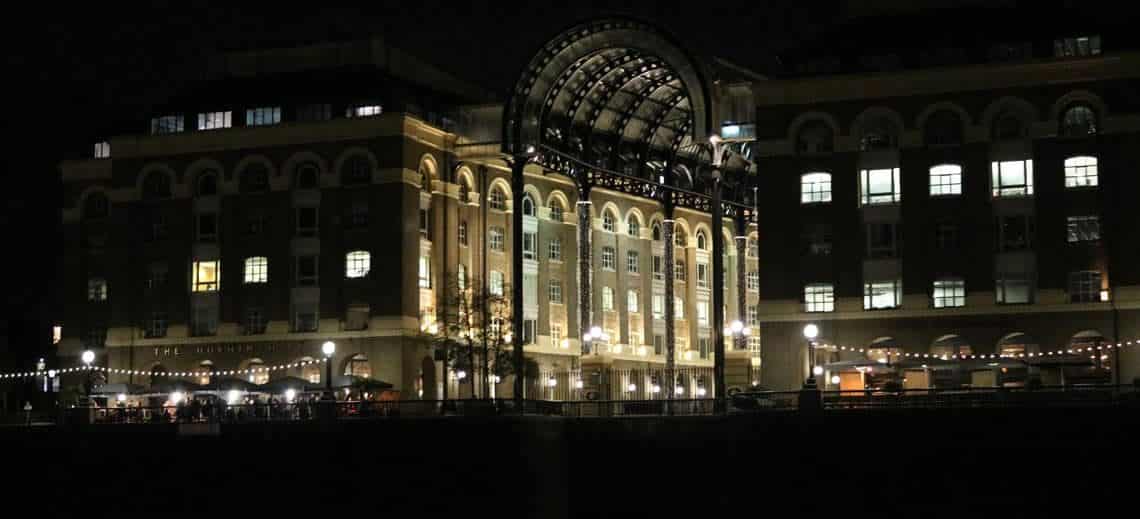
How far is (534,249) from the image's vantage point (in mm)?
115688

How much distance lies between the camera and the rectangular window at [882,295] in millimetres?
89625

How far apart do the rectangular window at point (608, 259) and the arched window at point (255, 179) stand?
25.1 meters

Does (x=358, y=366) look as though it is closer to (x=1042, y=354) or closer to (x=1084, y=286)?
(x=1042, y=354)

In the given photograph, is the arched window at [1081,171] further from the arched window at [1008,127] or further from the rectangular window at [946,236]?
the rectangular window at [946,236]

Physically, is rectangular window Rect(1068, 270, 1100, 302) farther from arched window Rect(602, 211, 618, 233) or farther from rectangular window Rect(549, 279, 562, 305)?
arched window Rect(602, 211, 618, 233)

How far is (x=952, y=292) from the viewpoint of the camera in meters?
88.9

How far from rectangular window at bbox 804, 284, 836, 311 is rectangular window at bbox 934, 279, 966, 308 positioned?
4.98 metres

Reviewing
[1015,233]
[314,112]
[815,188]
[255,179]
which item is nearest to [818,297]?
[815,188]

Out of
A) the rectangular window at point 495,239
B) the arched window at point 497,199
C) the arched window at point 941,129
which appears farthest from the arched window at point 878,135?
the rectangular window at point 495,239

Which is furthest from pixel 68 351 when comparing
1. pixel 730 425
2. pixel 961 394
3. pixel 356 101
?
pixel 961 394

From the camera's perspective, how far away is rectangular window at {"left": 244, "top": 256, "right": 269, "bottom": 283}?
10550cm

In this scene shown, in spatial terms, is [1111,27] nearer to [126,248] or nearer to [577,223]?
[577,223]

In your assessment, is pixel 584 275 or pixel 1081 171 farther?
pixel 584 275

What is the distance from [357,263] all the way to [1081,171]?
128 feet
